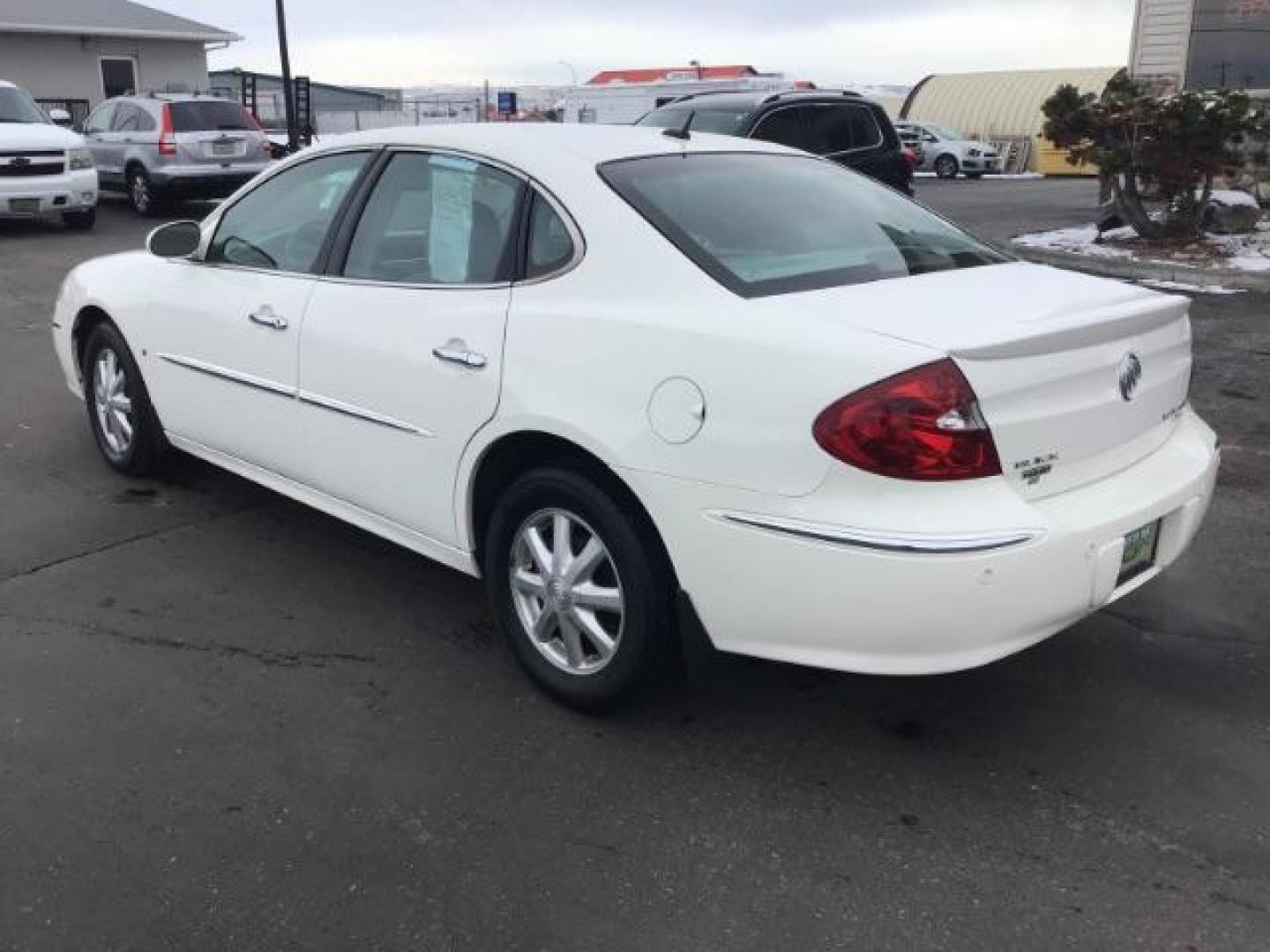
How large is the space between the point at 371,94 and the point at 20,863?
50.7 m

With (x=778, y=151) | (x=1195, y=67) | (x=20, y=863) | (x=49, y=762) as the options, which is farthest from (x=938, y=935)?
(x=1195, y=67)

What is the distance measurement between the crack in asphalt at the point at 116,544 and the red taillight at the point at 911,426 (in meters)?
3.08

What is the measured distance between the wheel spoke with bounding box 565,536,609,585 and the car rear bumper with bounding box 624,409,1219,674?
0.28 meters

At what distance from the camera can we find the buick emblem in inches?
120

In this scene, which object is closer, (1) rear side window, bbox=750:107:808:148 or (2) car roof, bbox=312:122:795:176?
(2) car roof, bbox=312:122:795:176

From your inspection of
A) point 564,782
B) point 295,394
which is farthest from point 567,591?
point 295,394

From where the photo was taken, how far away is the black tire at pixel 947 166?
30.9 m

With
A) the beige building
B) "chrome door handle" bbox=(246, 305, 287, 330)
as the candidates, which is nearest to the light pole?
the beige building

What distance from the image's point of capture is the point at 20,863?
2.71 meters

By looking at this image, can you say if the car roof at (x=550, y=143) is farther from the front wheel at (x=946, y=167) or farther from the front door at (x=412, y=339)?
the front wheel at (x=946, y=167)

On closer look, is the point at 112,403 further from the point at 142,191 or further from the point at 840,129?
the point at 142,191

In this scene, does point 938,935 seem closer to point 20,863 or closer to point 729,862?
point 729,862

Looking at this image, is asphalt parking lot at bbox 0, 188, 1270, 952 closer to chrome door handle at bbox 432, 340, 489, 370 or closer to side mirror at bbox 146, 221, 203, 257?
chrome door handle at bbox 432, 340, 489, 370

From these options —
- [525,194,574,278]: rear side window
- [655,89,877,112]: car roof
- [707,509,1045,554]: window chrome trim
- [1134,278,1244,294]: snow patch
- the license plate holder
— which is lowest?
[1134,278,1244,294]: snow patch
